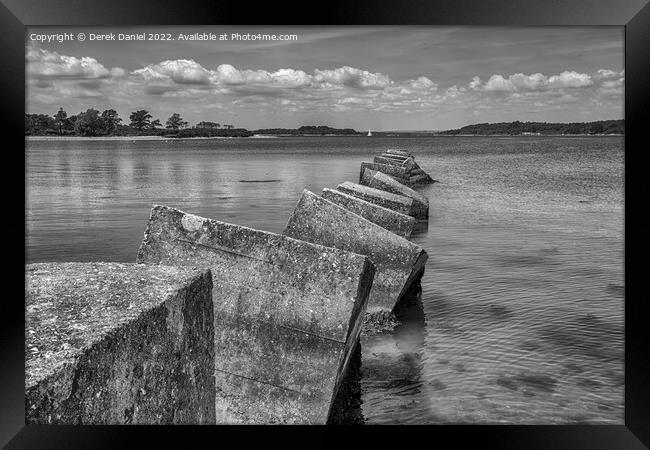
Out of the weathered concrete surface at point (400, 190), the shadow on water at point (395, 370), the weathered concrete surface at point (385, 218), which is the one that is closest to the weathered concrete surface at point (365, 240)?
the shadow on water at point (395, 370)

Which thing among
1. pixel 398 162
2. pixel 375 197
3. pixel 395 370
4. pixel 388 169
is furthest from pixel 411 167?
pixel 395 370

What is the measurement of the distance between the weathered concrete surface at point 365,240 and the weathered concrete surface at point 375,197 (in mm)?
2824

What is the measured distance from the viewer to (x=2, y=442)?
3.10 m

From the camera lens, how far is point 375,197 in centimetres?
1134

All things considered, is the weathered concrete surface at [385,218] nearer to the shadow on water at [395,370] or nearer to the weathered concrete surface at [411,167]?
the shadow on water at [395,370]

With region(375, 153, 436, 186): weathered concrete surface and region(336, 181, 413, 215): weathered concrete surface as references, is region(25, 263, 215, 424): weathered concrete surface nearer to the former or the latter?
region(336, 181, 413, 215): weathered concrete surface

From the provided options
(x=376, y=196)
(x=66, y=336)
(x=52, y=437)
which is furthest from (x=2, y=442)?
(x=376, y=196)

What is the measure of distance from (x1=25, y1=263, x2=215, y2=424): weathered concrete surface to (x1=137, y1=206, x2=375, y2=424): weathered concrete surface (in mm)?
1367

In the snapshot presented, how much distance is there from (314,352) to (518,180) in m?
31.2

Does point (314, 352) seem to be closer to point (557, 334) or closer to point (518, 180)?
point (557, 334)

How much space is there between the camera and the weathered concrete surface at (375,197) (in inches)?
431

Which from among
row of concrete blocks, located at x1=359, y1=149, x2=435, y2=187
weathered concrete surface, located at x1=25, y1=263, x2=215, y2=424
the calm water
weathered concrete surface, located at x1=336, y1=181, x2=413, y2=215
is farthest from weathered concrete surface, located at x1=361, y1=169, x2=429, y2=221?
weathered concrete surface, located at x1=25, y1=263, x2=215, y2=424

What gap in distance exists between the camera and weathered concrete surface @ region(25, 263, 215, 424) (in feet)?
7.56
